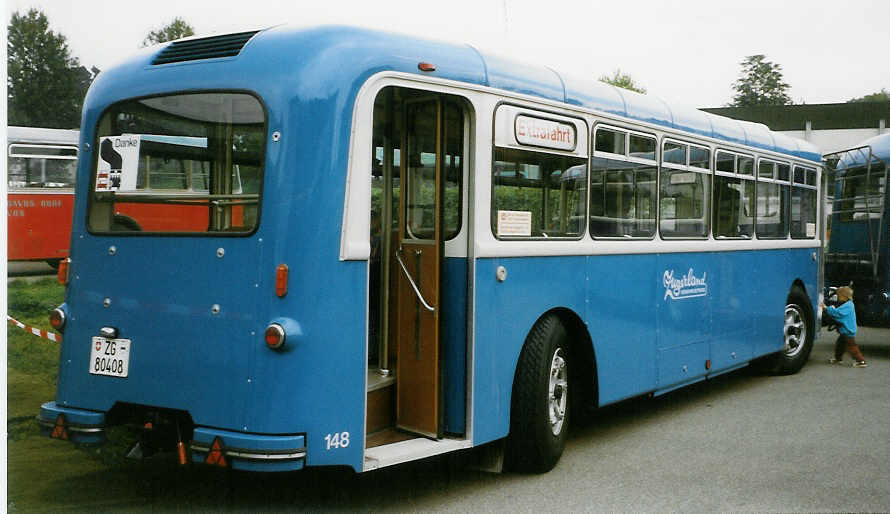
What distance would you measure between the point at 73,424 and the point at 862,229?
38.2 ft

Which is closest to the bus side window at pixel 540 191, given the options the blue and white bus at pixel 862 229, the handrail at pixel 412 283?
the handrail at pixel 412 283

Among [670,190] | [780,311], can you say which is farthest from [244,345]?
[780,311]

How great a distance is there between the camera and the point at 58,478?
6066mm

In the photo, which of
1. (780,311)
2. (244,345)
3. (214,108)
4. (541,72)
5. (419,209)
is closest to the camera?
(244,345)

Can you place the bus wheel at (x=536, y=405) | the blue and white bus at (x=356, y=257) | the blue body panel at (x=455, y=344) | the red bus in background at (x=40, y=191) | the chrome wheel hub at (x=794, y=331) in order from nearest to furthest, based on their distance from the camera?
1. the blue and white bus at (x=356, y=257)
2. the blue body panel at (x=455, y=344)
3. the bus wheel at (x=536, y=405)
4. the chrome wheel hub at (x=794, y=331)
5. the red bus in background at (x=40, y=191)

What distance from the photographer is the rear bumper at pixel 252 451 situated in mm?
4824

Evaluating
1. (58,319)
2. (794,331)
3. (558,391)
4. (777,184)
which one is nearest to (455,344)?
(558,391)

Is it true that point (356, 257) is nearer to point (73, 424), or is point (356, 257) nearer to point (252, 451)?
point (252, 451)

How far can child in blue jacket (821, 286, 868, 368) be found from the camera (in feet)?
39.4

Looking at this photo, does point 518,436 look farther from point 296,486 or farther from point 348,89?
point 348,89

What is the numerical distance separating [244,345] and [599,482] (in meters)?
2.70

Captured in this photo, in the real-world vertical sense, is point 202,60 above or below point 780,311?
above

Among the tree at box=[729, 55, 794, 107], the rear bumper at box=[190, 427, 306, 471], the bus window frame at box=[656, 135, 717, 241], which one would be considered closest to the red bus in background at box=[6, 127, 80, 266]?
the bus window frame at box=[656, 135, 717, 241]

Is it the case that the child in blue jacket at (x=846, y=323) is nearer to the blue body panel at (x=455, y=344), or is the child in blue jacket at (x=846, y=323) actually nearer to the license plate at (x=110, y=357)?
the blue body panel at (x=455, y=344)
